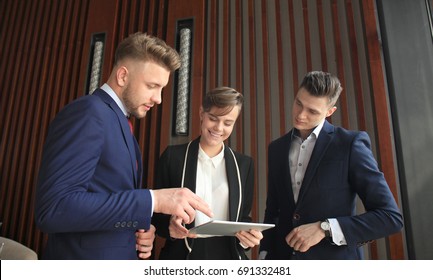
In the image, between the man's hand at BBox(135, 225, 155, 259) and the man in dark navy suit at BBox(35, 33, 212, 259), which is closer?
the man in dark navy suit at BBox(35, 33, 212, 259)

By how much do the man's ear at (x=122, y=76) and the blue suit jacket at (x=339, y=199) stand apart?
0.77 m

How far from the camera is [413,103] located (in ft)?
6.04

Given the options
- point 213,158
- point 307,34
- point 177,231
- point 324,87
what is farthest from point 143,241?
point 307,34

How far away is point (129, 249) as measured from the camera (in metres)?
1.12

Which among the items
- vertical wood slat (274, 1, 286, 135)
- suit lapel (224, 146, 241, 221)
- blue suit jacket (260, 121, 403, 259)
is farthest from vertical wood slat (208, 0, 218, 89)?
blue suit jacket (260, 121, 403, 259)

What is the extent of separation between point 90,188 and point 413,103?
65.4 inches

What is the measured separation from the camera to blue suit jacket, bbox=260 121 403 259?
1281mm

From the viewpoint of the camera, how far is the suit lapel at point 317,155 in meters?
1.40

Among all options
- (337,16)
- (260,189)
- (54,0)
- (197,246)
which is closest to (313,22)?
(337,16)

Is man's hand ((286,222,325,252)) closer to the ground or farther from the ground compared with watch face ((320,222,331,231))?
closer to the ground

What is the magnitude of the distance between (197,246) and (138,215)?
0.58m

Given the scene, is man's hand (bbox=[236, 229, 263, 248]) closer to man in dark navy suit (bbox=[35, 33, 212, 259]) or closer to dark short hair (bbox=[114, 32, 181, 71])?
man in dark navy suit (bbox=[35, 33, 212, 259])

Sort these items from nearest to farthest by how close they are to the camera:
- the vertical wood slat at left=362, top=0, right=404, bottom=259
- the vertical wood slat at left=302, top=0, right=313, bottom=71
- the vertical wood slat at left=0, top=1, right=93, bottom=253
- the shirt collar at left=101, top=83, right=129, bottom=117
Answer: the shirt collar at left=101, top=83, right=129, bottom=117, the vertical wood slat at left=362, top=0, right=404, bottom=259, the vertical wood slat at left=302, top=0, right=313, bottom=71, the vertical wood slat at left=0, top=1, right=93, bottom=253

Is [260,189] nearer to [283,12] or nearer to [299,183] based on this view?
[299,183]
